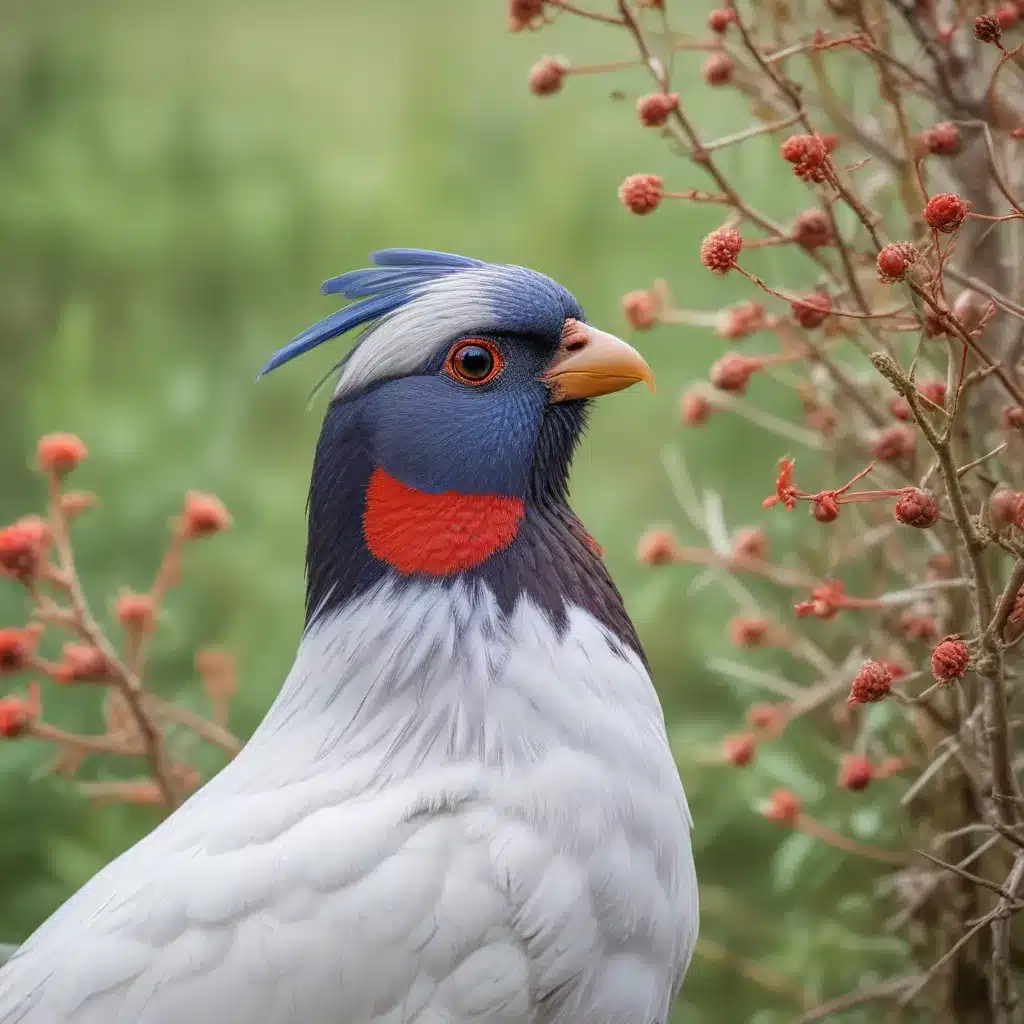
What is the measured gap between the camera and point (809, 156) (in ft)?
2.78

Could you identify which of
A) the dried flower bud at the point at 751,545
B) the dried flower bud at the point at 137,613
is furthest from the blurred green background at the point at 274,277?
the dried flower bud at the point at 137,613

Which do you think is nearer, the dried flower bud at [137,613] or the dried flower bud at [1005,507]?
the dried flower bud at [1005,507]

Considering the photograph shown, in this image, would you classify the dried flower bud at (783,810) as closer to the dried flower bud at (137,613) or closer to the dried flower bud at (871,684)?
the dried flower bud at (871,684)

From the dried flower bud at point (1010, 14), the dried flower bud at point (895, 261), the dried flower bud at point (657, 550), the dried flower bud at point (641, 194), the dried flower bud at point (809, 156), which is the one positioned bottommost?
the dried flower bud at point (657, 550)

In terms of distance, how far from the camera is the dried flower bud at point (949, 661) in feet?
2.59

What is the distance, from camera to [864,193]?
1.28m

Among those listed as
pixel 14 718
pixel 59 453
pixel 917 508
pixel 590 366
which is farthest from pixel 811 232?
pixel 14 718

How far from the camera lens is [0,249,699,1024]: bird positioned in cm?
95

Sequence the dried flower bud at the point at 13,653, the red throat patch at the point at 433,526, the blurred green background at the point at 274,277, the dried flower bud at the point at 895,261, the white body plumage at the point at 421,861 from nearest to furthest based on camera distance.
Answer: the dried flower bud at the point at 895,261 < the white body plumage at the point at 421,861 < the red throat patch at the point at 433,526 < the dried flower bud at the point at 13,653 < the blurred green background at the point at 274,277

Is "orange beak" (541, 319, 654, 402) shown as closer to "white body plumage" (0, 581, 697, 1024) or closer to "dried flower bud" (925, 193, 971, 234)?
"white body plumage" (0, 581, 697, 1024)

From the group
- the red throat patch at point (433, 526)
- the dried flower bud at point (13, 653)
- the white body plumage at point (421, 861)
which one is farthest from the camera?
the dried flower bud at point (13, 653)

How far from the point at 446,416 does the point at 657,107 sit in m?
0.27

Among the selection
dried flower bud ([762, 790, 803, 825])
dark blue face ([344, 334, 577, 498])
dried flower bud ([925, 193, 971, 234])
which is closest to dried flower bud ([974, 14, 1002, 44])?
dried flower bud ([925, 193, 971, 234])

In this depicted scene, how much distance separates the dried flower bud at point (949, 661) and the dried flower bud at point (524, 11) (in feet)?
1.90
